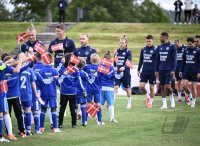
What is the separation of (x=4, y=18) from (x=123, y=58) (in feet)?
271

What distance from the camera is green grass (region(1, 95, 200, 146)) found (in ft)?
50.3

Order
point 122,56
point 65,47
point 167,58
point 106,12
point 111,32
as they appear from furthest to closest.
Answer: point 106,12 → point 111,32 → point 122,56 → point 167,58 → point 65,47

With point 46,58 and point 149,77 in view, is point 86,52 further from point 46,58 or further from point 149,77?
point 149,77

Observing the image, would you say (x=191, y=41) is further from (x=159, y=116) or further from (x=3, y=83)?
(x=3, y=83)

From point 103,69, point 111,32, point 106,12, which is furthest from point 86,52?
point 106,12

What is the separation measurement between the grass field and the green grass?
25.0m

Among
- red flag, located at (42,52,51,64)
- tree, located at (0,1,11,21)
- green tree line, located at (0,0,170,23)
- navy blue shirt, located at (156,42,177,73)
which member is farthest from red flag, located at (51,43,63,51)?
tree, located at (0,1,11,21)

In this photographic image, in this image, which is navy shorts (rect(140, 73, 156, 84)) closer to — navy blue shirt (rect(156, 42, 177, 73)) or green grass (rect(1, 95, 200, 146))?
navy blue shirt (rect(156, 42, 177, 73))

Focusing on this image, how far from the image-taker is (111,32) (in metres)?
55.4

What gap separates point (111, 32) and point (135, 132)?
38.6 meters

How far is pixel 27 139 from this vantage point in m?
15.9

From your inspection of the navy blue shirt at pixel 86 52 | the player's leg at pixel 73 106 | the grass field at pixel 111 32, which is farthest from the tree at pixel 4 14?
the player's leg at pixel 73 106

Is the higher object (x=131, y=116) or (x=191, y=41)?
(x=191, y=41)

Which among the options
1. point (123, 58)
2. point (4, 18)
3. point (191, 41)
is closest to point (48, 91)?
point (123, 58)
